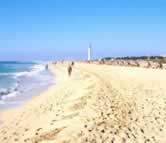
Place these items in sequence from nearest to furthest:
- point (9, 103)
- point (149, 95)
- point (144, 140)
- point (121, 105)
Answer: point (144, 140) → point (121, 105) → point (149, 95) → point (9, 103)

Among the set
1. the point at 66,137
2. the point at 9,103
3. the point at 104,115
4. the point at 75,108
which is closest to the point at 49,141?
the point at 66,137

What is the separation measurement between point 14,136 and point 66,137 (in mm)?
2132

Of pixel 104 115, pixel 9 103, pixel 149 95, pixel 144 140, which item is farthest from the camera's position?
pixel 9 103

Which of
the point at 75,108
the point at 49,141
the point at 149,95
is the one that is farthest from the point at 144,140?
the point at 149,95

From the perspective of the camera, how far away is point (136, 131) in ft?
29.0

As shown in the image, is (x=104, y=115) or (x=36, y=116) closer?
(x=104, y=115)

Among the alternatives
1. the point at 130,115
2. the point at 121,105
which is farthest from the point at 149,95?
the point at 130,115

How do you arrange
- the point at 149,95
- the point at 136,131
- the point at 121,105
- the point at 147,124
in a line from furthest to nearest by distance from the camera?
the point at 149,95, the point at 121,105, the point at 147,124, the point at 136,131

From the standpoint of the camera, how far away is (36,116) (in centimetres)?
1298

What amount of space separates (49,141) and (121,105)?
15.0ft

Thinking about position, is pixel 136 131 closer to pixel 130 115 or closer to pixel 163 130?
pixel 163 130

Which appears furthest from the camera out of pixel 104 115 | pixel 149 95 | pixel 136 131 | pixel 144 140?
pixel 149 95

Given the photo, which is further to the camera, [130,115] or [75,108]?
[75,108]

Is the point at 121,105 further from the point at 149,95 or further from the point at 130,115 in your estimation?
the point at 149,95
